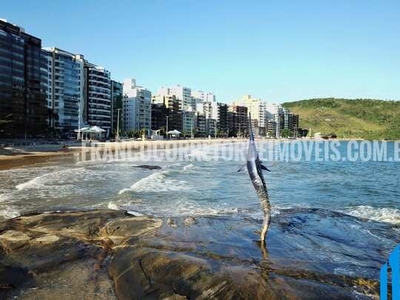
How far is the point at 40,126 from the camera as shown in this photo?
10262 centimetres

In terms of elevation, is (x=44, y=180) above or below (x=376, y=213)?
above

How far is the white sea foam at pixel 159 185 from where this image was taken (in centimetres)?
2314

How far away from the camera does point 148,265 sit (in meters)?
7.90

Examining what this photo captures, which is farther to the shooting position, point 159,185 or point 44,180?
point 44,180

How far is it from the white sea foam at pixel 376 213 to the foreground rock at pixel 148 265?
283 inches

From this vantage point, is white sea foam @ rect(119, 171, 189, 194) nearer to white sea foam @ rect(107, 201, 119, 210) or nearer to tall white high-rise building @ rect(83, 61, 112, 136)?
white sea foam @ rect(107, 201, 119, 210)

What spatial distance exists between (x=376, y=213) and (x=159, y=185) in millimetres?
12768

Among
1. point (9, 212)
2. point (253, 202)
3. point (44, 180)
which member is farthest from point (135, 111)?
point (9, 212)

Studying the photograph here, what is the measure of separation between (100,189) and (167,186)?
4.08 m

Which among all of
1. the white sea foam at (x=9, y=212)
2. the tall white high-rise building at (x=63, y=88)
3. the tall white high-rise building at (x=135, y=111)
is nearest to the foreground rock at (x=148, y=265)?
the white sea foam at (x=9, y=212)

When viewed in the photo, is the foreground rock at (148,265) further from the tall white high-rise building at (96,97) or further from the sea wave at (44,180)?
the tall white high-rise building at (96,97)

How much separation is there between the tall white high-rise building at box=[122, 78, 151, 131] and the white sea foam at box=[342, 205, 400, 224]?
148842 millimetres

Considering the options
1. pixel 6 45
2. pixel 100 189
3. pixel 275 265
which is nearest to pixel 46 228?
pixel 275 265

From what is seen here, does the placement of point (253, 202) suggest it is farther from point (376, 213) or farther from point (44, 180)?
point (44, 180)
